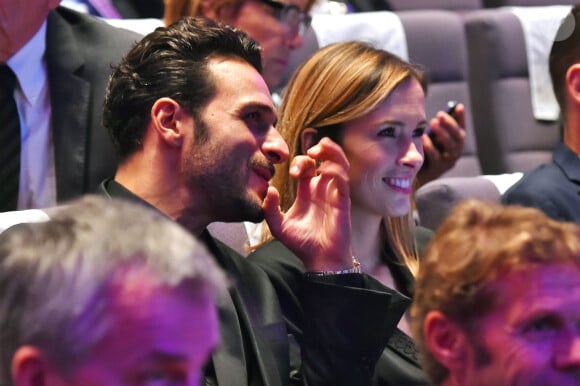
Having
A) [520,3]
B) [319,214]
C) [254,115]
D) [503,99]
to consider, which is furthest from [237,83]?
[520,3]

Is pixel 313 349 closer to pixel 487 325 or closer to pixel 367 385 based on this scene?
pixel 367 385

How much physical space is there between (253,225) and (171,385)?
99 cm

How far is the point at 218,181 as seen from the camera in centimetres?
146

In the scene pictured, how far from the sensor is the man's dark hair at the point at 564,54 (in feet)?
6.60

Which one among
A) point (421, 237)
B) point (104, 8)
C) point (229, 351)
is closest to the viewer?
point (229, 351)

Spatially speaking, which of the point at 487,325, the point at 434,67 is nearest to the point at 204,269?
the point at 487,325

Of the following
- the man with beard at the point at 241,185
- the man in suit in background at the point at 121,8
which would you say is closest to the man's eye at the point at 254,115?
the man with beard at the point at 241,185

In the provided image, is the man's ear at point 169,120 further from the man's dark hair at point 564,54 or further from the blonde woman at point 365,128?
the man's dark hair at point 564,54

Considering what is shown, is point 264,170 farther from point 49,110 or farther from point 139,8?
point 139,8

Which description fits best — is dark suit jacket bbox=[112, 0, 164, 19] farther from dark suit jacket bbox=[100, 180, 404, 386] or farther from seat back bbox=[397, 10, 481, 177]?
dark suit jacket bbox=[100, 180, 404, 386]

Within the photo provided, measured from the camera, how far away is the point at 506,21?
2.62 meters

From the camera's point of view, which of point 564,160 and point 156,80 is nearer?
point 156,80

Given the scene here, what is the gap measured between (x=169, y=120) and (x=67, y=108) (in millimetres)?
316

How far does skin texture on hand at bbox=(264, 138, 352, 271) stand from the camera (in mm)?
1493
